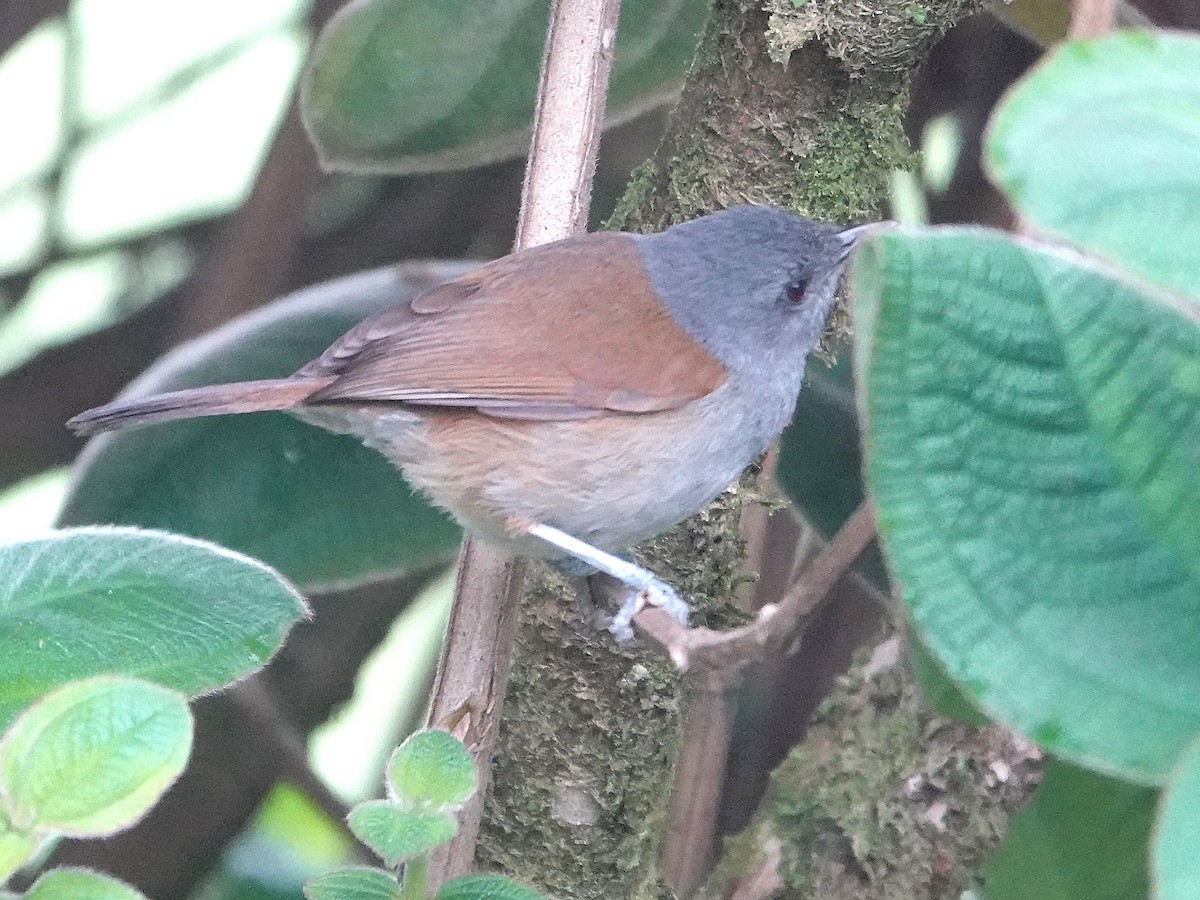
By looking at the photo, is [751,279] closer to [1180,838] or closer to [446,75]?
[446,75]

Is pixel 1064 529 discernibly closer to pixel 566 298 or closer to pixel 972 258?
pixel 972 258

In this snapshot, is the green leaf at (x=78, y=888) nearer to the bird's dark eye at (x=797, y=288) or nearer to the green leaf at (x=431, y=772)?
the green leaf at (x=431, y=772)

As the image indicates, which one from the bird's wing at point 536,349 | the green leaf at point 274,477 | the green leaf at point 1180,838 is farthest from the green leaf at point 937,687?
the green leaf at point 274,477

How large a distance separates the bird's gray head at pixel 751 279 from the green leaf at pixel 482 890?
79 centimetres

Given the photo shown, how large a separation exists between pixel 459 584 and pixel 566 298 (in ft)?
1.13

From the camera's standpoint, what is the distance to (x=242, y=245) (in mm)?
2162

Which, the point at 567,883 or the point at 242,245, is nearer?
the point at 567,883

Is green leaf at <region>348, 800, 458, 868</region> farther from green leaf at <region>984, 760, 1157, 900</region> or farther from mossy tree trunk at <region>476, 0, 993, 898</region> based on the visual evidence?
mossy tree trunk at <region>476, 0, 993, 898</region>

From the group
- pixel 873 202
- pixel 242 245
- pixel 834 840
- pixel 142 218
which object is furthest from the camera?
pixel 142 218

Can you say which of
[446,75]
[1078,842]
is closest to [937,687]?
[1078,842]

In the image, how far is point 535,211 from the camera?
1.42 m

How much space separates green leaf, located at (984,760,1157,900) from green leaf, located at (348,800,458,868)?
0.31m

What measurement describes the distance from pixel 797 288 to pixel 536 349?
1.08 ft

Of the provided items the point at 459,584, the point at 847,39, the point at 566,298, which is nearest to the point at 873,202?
the point at 847,39
